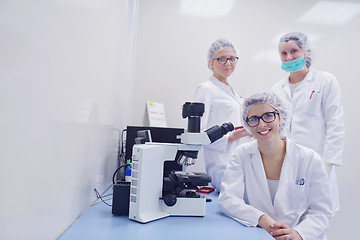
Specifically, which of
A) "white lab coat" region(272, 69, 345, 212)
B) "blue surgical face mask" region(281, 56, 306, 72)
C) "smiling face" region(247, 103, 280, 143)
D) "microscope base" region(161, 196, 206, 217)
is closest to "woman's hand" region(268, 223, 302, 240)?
"microscope base" region(161, 196, 206, 217)

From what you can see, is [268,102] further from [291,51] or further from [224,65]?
[291,51]

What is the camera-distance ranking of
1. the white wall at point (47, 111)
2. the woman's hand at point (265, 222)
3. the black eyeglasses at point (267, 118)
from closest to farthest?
the white wall at point (47, 111), the woman's hand at point (265, 222), the black eyeglasses at point (267, 118)

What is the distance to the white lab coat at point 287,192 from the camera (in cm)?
116

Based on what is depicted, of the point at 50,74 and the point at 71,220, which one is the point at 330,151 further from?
the point at 50,74

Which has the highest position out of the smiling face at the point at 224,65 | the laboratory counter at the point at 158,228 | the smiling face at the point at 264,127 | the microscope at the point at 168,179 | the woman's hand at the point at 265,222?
the smiling face at the point at 224,65

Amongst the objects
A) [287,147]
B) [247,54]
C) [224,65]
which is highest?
[247,54]

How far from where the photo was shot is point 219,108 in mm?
1854

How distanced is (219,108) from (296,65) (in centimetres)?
70

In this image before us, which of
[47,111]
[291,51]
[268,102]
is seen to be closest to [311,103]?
[291,51]

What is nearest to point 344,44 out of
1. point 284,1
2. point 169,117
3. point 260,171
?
point 284,1

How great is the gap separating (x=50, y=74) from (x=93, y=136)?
21.3 inches

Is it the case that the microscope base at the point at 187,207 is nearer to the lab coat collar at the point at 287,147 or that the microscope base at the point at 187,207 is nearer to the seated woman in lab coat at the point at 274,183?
the seated woman in lab coat at the point at 274,183

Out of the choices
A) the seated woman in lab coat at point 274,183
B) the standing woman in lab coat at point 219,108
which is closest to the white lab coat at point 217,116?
the standing woman in lab coat at point 219,108

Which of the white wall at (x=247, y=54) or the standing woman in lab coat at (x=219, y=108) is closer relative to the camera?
the standing woman in lab coat at (x=219, y=108)
